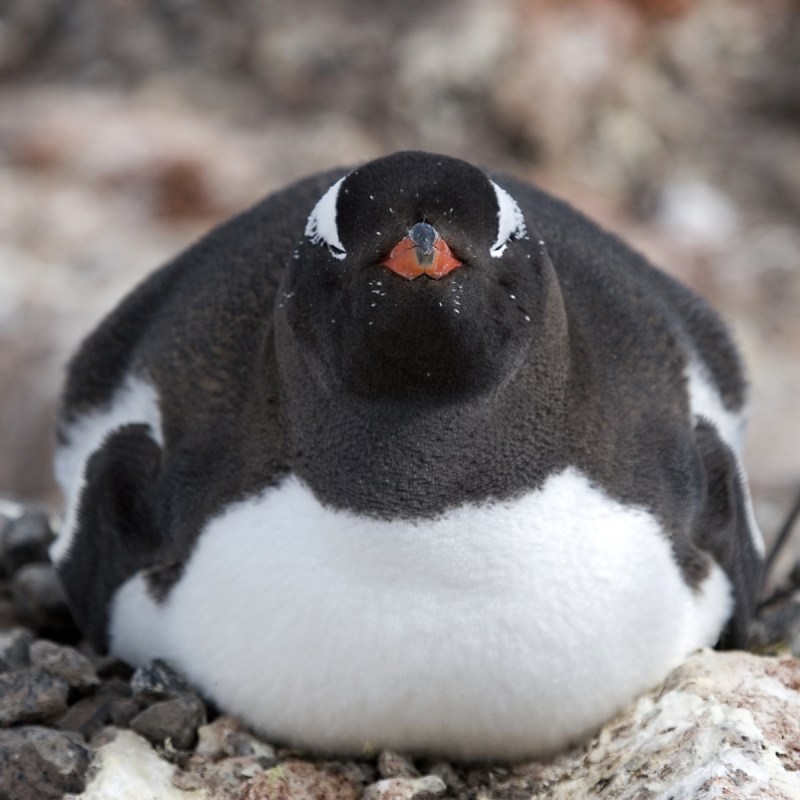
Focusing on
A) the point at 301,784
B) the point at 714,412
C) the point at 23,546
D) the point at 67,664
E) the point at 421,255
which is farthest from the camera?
the point at 23,546

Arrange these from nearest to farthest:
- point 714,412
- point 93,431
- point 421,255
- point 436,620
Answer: point 421,255 < point 436,620 < point 714,412 < point 93,431

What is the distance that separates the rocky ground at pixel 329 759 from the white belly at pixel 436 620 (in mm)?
68

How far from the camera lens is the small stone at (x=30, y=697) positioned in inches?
149

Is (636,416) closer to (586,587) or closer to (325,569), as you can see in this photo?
(586,587)

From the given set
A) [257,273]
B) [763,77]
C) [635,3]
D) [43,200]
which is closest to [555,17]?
[635,3]

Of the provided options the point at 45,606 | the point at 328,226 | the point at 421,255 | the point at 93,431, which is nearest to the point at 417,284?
the point at 421,255

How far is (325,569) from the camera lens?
363cm

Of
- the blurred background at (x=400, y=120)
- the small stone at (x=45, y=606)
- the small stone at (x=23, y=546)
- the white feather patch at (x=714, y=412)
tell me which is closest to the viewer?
the white feather patch at (x=714, y=412)

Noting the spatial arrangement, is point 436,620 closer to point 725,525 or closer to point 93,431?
point 725,525

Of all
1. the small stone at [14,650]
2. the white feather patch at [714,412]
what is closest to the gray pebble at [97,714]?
the small stone at [14,650]

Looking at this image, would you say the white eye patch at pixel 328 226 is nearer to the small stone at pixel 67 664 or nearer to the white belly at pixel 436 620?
the white belly at pixel 436 620

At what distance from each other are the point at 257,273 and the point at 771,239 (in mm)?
6631

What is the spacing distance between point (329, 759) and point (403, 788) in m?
0.34

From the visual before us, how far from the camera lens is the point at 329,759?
393cm
